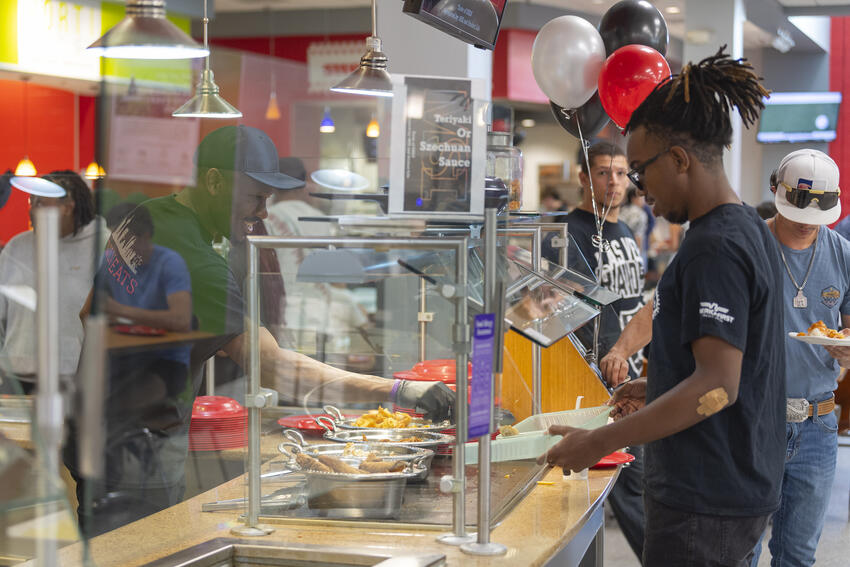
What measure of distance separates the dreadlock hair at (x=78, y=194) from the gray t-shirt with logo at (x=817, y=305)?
8.34 ft

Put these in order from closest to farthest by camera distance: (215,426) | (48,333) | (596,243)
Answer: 1. (48,333)
2. (215,426)
3. (596,243)

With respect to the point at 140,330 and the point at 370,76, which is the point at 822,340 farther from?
the point at 140,330

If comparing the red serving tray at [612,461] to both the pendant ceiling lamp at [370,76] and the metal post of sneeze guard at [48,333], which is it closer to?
the pendant ceiling lamp at [370,76]

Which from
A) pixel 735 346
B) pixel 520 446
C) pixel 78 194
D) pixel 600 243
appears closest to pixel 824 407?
pixel 600 243

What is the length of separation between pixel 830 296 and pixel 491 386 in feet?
5.52

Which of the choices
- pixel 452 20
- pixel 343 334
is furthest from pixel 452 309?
pixel 452 20

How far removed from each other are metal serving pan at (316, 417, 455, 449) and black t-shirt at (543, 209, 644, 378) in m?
1.70

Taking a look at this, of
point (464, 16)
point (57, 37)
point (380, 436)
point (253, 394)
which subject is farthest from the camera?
point (57, 37)

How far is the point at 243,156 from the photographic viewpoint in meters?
2.21

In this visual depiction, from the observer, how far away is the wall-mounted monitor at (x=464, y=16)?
8.52 feet

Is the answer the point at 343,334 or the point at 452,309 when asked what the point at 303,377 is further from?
the point at 452,309

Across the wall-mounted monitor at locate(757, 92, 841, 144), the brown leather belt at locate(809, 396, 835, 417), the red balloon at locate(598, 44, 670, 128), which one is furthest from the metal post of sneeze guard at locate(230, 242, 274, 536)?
the wall-mounted monitor at locate(757, 92, 841, 144)

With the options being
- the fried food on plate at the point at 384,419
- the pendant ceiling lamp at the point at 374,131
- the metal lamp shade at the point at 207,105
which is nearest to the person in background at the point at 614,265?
the pendant ceiling lamp at the point at 374,131

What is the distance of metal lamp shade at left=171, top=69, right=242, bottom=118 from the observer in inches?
139
